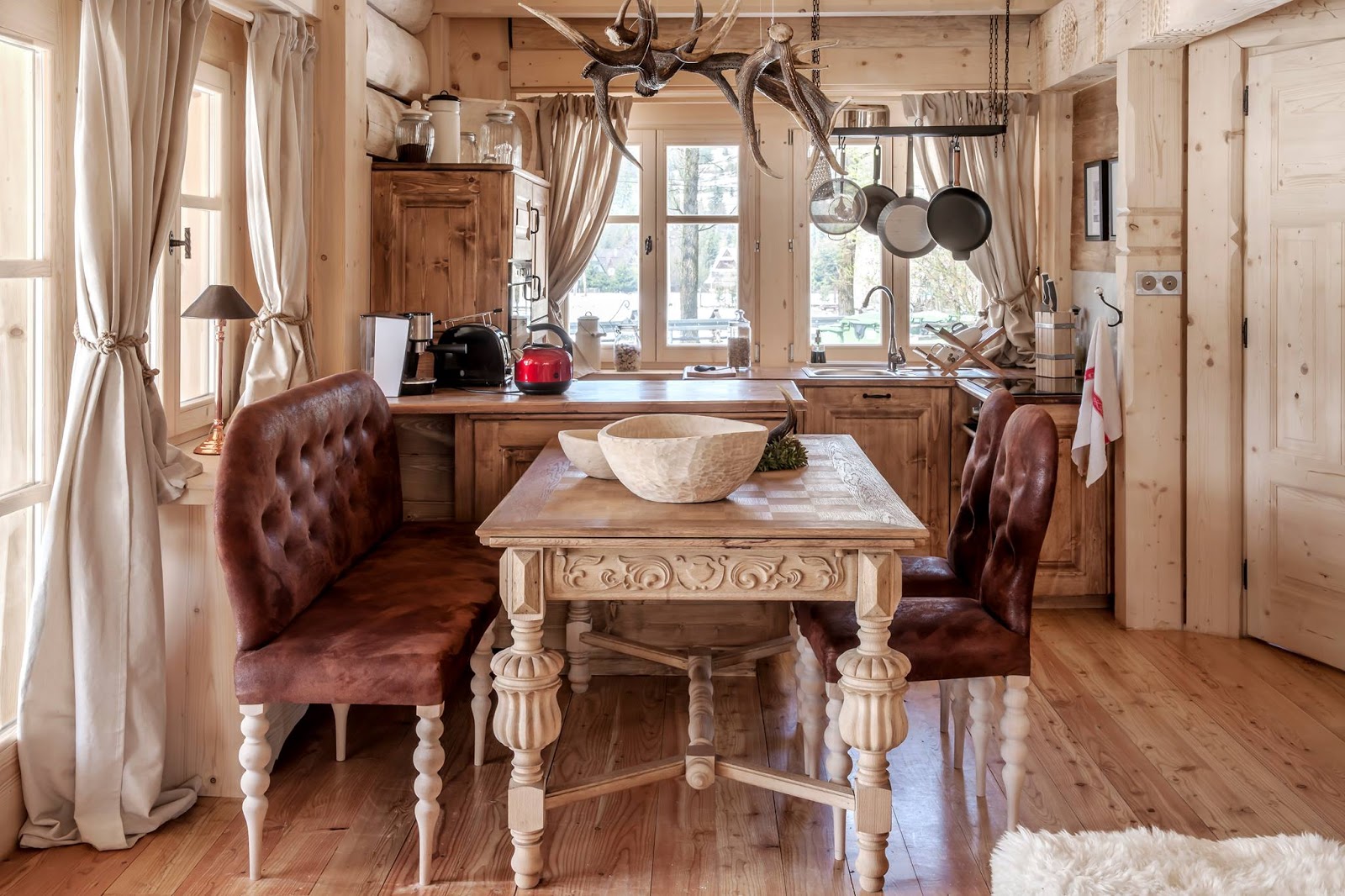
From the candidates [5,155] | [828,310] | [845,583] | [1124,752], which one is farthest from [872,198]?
[5,155]

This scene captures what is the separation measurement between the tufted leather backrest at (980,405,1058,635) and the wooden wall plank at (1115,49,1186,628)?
1.84 m

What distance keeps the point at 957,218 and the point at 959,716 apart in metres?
2.91

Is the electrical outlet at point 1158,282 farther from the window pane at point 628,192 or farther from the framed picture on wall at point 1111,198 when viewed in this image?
the window pane at point 628,192

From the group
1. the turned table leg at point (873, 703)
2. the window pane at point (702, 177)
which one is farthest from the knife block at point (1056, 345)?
the turned table leg at point (873, 703)

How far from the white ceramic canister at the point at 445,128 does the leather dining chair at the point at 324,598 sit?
180 cm

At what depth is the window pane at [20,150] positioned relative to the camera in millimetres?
2617

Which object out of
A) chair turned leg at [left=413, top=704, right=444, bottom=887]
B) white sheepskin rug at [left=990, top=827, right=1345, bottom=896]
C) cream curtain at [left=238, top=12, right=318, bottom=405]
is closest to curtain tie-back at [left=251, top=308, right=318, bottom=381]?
cream curtain at [left=238, top=12, right=318, bottom=405]

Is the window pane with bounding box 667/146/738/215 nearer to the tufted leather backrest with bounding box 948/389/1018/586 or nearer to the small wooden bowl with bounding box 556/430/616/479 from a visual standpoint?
the tufted leather backrest with bounding box 948/389/1018/586

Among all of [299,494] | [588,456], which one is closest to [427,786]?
[299,494]

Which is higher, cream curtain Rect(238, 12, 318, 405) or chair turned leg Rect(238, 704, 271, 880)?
cream curtain Rect(238, 12, 318, 405)

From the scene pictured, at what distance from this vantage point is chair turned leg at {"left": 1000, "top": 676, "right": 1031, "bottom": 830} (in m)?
2.76

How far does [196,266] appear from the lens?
11.7 feet

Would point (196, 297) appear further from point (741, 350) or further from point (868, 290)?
point (868, 290)

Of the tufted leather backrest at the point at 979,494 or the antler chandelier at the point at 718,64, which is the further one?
the tufted leather backrest at the point at 979,494
